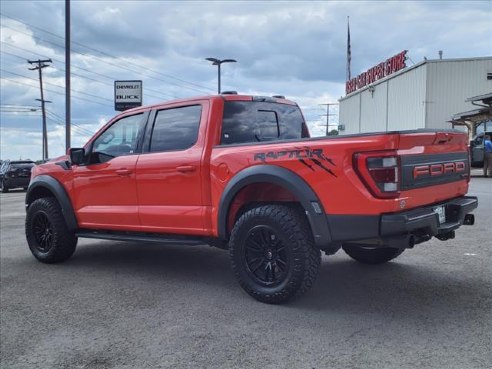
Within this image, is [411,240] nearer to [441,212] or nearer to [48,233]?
[441,212]

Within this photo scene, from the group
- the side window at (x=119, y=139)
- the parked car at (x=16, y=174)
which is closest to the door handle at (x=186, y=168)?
the side window at (x=119, y=139)

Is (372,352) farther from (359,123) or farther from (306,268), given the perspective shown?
(359,123)

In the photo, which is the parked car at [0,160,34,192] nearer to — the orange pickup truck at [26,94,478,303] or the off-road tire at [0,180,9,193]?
the off-road tire at [0,180,9,193]

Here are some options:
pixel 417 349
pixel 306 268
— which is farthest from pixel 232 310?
pixel 417 349

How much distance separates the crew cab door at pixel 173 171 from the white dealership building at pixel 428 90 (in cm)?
2921

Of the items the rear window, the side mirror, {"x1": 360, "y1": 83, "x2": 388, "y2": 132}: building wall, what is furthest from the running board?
{"x1": 360, "y1": 83, "x2": 388, "y2": 132}: building wall

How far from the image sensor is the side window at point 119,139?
575 cm

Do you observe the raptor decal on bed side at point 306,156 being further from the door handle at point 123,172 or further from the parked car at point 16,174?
the parked car at point 16,174

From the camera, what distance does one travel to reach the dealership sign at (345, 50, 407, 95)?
136 ft

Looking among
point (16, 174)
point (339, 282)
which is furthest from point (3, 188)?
point (339, 282)

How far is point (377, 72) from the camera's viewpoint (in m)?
47.2

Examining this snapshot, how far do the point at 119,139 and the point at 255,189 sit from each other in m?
2.07

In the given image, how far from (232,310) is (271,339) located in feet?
2.51

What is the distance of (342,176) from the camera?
12.7ft
